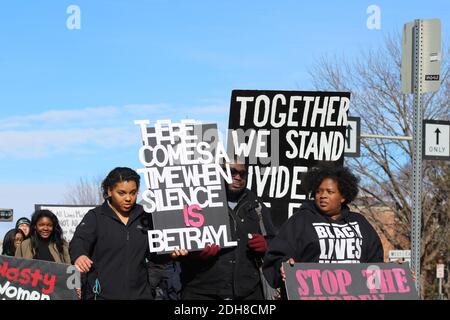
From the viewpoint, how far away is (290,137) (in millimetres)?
8273

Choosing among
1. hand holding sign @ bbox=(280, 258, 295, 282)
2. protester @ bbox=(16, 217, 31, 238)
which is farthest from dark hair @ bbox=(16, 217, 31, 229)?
hand holding sign @ bbox=(280, 258, 295, 282)

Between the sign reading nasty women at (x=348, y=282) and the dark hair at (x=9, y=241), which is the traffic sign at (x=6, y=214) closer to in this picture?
the dark hair at (x=9, y=241)

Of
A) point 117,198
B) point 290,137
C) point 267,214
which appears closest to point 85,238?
point 117,198

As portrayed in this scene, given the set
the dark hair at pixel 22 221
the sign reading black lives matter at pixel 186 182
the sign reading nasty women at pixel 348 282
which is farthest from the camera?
the dark hair at pixel 22 221

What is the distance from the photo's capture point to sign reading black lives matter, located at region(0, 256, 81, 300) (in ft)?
Answer: 21.2

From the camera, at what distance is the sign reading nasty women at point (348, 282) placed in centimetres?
609

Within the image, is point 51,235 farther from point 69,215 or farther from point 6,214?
point 69,215

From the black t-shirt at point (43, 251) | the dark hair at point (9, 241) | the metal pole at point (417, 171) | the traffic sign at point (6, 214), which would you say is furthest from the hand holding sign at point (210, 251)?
the traffic sign at point (6, 214)

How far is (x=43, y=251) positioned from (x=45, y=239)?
14 centimetres

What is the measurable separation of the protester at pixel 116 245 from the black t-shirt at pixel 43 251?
2.28m

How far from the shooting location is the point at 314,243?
6.30m

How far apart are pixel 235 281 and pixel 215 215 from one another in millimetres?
523
